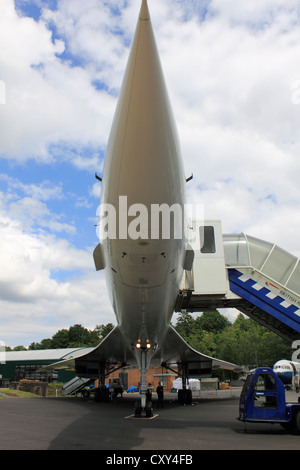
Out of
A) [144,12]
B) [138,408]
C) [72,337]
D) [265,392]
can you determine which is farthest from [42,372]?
[72,337]

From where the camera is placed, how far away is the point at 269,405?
706 centimetres

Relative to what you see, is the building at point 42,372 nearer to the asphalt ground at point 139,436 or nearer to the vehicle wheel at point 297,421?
the asphalt ground at point 139,436

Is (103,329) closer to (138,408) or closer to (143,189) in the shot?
(138,408)

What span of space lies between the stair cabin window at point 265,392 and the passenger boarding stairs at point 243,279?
4770 millimetres

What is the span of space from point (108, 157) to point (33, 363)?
119 feet

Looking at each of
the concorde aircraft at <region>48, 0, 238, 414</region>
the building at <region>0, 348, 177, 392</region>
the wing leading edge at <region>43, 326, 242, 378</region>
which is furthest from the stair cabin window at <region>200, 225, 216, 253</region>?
the building at <region>0, 348, 177, 392</region>

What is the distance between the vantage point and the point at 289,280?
43.8 feet

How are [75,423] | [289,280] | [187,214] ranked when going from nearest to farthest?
[187,214]
[75,423]
[289,280]

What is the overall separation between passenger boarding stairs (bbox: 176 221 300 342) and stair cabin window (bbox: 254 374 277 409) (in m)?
4.77

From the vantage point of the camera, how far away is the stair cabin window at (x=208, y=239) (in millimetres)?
12719

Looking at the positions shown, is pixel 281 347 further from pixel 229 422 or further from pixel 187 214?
pixel 187 214

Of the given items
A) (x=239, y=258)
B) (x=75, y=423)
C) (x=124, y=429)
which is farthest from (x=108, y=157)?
(x=239, y=258)
